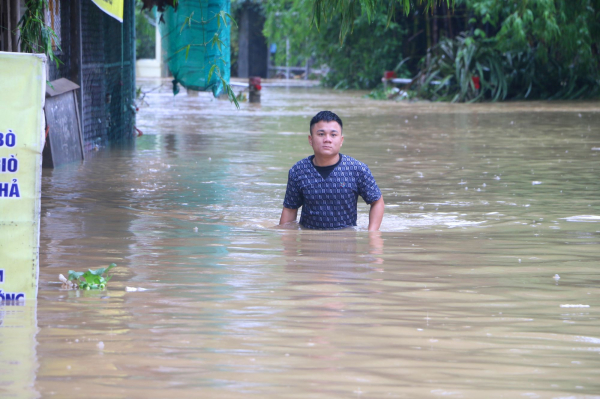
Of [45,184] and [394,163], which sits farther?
[394,163]

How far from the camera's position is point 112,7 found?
10578mm

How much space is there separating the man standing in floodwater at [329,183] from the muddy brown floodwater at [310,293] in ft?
0.59

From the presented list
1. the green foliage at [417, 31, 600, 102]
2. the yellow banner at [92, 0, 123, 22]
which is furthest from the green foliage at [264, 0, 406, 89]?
the yellow banner at [92, 0, 123, 22]

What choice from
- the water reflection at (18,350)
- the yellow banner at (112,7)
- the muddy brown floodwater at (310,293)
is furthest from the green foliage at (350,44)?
the water reflection at (18,350)

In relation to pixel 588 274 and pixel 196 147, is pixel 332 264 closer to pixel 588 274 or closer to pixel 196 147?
pixel 588 274

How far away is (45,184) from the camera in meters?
9.69

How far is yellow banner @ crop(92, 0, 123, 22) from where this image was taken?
33.4 feet

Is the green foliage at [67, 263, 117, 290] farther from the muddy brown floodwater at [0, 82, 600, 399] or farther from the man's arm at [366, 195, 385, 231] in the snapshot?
the man's arm at [366, 195, 385, 231]

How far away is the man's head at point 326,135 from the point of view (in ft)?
21.6

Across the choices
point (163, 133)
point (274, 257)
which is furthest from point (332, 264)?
point (163, 133)

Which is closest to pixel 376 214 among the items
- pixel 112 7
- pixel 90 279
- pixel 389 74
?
pixel 90 279

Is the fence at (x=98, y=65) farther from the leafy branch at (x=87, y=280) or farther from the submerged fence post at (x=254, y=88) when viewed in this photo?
the submerged fence post at (x=254, y=88)

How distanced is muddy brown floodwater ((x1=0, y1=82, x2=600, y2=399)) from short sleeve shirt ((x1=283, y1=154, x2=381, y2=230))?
0.17 m

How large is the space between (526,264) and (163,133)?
39.8 ft
